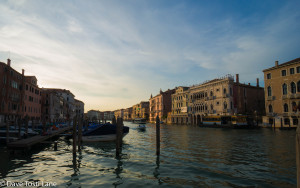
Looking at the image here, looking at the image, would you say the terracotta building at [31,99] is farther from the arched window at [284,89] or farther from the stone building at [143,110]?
the stone building at [143,110]

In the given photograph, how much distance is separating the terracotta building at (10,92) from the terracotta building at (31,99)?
2033mm

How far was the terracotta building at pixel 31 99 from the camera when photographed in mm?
38281

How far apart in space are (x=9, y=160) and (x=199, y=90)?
154 ft

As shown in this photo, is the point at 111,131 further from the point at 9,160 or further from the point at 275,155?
the point at 275,155

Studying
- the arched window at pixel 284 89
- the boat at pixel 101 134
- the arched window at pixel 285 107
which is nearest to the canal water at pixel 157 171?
the boat at pixel 101 134

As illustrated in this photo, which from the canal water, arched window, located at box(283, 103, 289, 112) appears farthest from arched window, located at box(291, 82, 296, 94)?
the canal water

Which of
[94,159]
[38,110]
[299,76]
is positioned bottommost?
[94,159]

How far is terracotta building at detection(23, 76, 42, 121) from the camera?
126 feet

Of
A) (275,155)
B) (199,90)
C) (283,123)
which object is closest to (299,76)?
(283,123)

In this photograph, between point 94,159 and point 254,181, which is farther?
point 94,159

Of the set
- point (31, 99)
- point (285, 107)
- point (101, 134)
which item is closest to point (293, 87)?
point (285, 107)

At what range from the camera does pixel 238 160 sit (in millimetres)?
10734

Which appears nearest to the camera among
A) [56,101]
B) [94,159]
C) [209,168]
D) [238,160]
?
[209,168]

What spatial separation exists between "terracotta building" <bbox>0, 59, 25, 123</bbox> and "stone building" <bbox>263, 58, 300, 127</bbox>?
42410 mm
